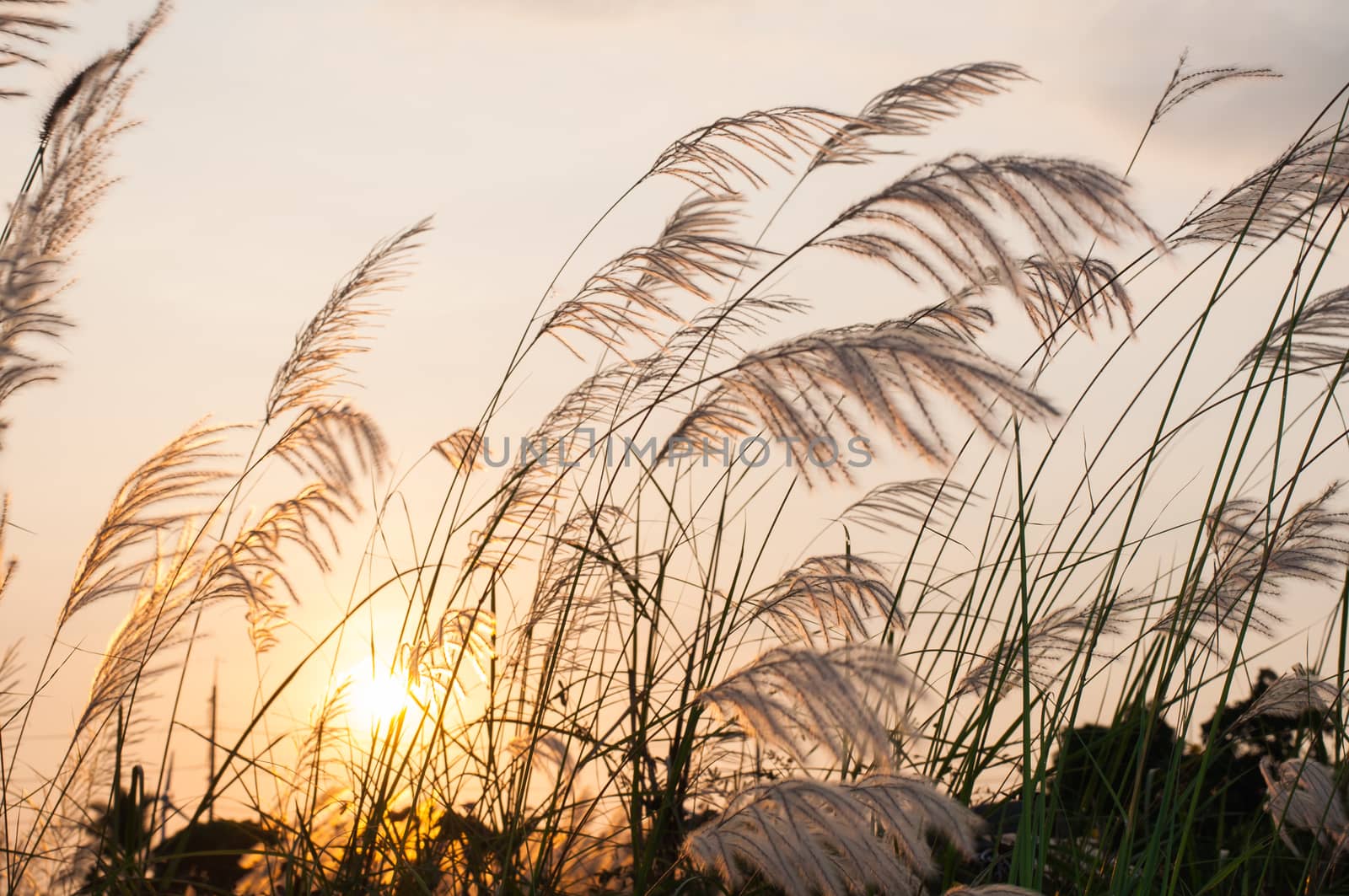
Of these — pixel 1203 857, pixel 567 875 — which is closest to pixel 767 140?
pixel 567 875

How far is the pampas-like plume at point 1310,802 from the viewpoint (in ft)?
7.54

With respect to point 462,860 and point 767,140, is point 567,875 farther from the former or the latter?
point 767,140

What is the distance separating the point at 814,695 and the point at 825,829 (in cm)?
20

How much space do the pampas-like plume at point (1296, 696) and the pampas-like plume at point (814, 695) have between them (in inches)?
60.8

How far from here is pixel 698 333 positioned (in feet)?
9.92

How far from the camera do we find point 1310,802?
2.32 metres

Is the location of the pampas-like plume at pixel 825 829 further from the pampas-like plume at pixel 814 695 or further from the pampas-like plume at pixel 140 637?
the pampas-like plume at pixel 140 637

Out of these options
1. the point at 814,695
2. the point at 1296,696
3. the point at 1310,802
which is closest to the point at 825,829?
the point at 814,695

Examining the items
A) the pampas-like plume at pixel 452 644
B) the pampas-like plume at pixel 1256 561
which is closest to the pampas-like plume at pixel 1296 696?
the pampas-like plume at pixel 1256 561

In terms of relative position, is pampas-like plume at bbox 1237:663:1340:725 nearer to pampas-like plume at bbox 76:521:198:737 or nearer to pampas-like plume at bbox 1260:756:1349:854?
pampas-like plume at bbox 1260:756:1349:854

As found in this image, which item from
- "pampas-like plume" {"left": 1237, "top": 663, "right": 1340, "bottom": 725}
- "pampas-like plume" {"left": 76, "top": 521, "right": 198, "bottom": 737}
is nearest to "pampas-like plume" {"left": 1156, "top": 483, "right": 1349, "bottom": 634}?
"pampas-like plume" {"left": 1237, "top": 663, "right": 1340, "bottom": 725}

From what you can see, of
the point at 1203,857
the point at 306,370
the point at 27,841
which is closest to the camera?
the point at 27,841

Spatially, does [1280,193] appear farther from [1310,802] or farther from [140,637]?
[140,637]

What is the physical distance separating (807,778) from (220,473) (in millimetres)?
2302
